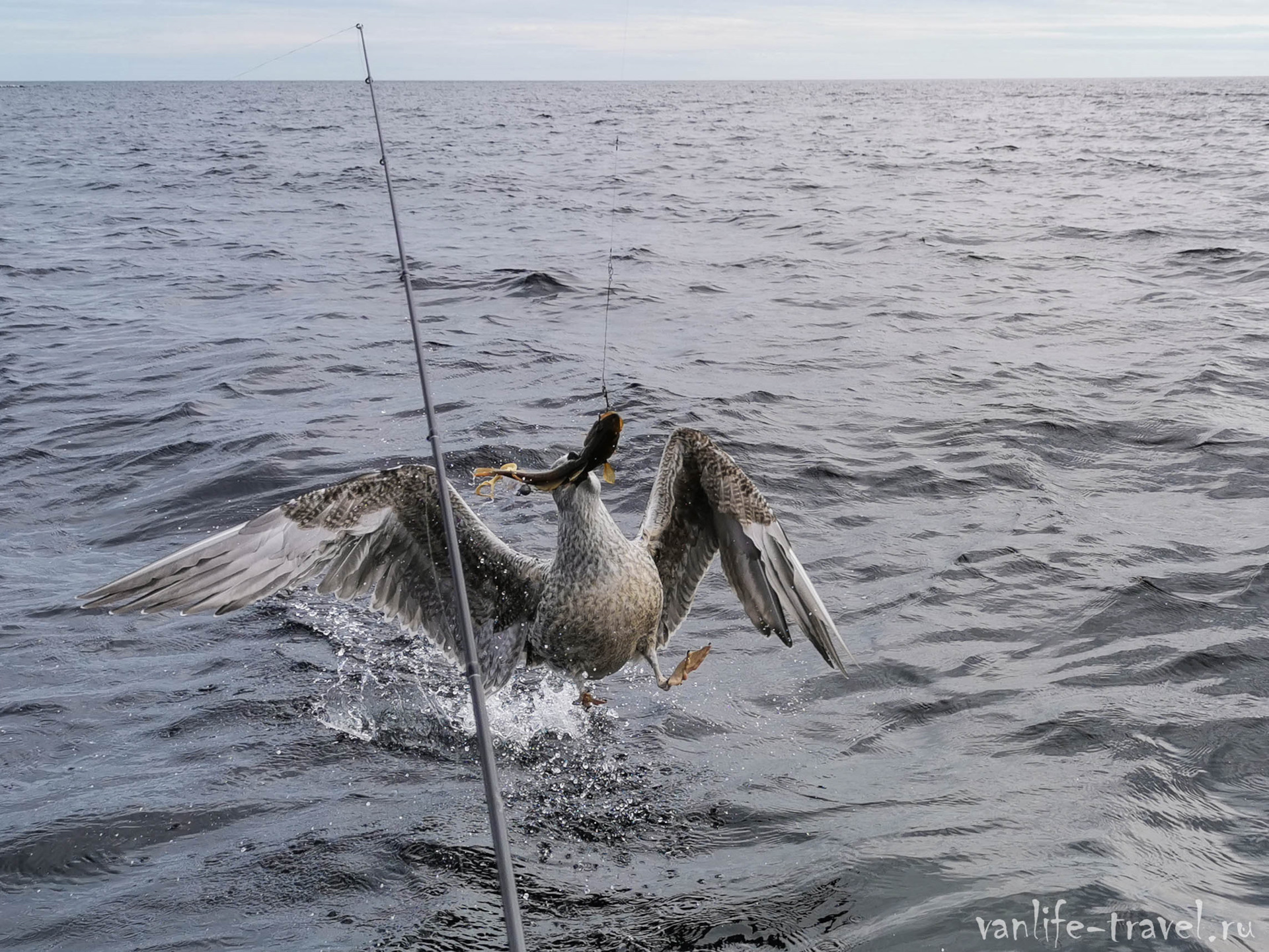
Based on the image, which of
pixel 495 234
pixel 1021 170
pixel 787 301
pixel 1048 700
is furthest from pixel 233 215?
pixel 1048 700

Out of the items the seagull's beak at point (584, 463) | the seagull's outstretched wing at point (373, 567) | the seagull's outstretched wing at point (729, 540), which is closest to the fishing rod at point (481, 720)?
the seagull's beak at point (584, 463)

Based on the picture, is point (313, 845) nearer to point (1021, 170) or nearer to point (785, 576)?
point (785, 576)

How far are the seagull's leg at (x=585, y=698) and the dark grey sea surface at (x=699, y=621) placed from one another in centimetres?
12

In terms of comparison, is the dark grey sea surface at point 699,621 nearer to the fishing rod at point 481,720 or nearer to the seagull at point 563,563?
the seagull at point 563,563

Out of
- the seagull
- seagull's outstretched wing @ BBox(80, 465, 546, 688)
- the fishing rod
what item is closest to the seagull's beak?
the seagull

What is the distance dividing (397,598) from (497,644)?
0.62 m

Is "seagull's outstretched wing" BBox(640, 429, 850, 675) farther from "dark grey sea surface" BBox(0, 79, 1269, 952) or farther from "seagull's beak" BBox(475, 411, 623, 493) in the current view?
"seagull's beak" BBox(475, 411, 623, 493)

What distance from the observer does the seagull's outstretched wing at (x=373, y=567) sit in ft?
15.7

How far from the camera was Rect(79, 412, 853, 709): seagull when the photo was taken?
17.0 feet

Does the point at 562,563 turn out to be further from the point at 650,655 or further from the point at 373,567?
the point at 373,567

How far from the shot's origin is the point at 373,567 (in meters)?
6.01

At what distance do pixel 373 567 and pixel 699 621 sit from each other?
2248mm

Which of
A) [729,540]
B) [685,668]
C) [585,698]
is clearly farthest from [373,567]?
[729,540]

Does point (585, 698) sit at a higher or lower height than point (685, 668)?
lower
